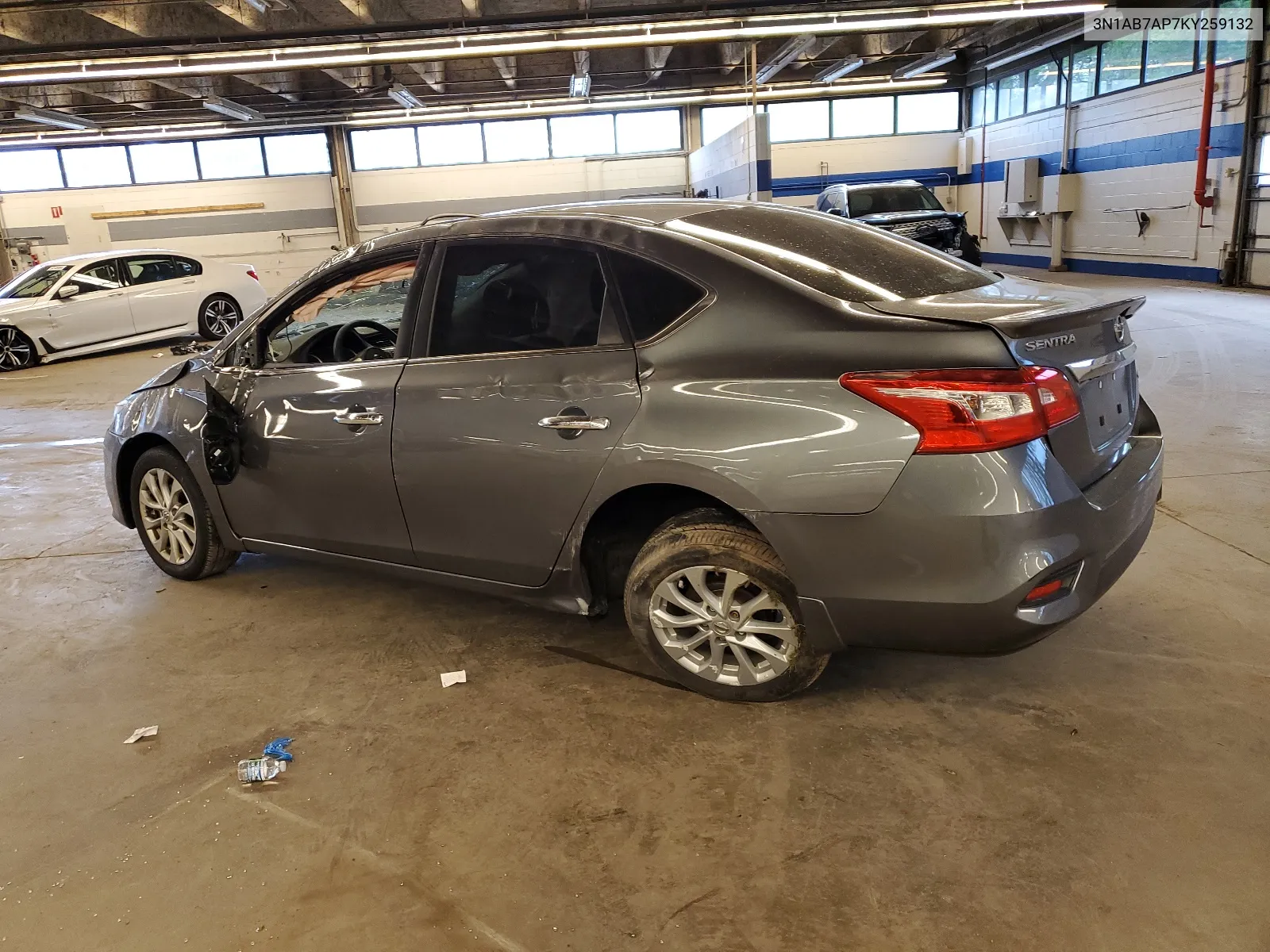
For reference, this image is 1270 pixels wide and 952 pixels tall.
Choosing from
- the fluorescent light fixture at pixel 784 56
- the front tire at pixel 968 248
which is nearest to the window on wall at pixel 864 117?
the fluorescent light fixture at pixel 784 56

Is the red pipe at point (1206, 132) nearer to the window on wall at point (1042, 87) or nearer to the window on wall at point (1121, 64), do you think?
the window on wall at point (1121, 64)

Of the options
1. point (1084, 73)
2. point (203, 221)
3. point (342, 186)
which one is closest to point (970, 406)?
point (1084, 73)

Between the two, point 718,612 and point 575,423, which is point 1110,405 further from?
point 575,423

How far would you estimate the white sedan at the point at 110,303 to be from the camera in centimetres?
1185

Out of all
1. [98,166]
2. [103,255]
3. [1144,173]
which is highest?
[98,166]

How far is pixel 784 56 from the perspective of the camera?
16797 mm

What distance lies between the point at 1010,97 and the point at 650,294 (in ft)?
71.0

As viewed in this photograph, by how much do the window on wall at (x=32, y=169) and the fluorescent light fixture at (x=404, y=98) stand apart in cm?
1063

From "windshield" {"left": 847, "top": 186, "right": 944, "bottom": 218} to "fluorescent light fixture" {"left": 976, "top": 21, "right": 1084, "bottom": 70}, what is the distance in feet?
16.3

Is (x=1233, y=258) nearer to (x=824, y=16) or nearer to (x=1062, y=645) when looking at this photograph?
(x=824, y=16)

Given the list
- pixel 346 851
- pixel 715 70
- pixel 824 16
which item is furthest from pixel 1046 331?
pixel 715 70

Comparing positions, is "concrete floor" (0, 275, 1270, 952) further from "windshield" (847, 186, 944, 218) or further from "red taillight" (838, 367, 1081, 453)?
"windshield" (847, 186, 944, 218)

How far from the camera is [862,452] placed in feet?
7.73

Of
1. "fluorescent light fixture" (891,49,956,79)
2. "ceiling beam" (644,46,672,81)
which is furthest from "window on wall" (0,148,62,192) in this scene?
"fluorescent light fixture" (891,49,956,79)
